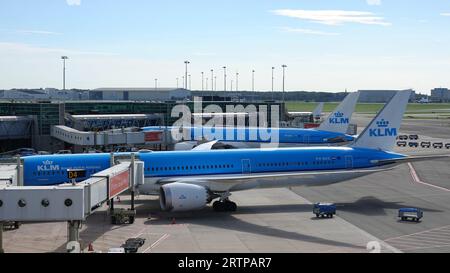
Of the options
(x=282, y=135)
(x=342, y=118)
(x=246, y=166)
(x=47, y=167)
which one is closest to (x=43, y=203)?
(x=47, y=167)

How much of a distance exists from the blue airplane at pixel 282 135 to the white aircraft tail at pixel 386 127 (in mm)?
26227

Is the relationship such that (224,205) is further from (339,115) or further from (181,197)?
(339,115)

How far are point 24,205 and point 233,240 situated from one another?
13.3 metres

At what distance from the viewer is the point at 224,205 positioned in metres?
39.4

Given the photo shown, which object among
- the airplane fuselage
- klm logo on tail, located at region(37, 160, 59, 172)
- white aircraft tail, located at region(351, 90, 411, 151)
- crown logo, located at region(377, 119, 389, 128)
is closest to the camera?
klm logo on tail, located at region(37, 160, 59, 172)

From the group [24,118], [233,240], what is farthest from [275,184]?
[24,118]

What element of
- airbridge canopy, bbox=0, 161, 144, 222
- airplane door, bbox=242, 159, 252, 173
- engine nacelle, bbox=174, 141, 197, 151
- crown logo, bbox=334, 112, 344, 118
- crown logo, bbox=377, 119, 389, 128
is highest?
crown logo, bbox=334, 112, 344, 118

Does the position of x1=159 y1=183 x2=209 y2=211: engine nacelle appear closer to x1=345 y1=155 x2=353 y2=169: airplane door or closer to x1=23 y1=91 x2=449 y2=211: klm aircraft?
x1=23 y1=91 x2=449 y2=211: klm aircraft

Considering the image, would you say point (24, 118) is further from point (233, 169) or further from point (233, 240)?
point (233, 240)

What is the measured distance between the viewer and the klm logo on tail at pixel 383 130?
148 feet

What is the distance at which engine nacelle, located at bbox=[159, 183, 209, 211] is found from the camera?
36438 millimetres

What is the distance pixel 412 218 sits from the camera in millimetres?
36000

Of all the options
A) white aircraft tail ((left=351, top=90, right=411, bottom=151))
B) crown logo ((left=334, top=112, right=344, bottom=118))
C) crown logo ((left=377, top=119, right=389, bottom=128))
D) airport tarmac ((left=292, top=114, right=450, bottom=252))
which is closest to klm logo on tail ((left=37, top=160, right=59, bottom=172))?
airport tarmac ((left=292, top=114, right=450, bottom=252))
